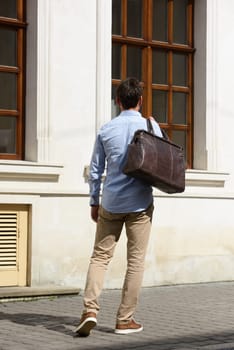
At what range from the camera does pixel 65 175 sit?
422 inches

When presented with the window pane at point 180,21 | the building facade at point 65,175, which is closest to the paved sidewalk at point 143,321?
the building facade at point 65,175

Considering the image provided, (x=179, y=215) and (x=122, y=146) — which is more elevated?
(x=122, y=146)

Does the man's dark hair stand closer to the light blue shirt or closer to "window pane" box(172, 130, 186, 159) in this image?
the light blue shirt

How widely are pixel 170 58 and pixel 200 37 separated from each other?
0.51 meters

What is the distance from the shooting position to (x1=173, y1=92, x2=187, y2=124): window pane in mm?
12273

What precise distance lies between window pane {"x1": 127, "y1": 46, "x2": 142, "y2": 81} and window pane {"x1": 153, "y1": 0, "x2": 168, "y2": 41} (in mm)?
363

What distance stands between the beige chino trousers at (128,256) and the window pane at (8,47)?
11.3ft

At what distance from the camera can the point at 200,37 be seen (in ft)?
40.4

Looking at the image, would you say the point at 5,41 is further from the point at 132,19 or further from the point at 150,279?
the point at 150,279

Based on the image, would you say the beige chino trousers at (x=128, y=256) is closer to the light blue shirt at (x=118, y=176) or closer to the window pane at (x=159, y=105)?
the light blue shirt at (x=118, y=176)

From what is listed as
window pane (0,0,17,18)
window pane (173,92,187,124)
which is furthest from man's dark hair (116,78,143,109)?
window pane (173,92,187,124)

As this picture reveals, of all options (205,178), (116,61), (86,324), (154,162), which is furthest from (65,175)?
(86,324)

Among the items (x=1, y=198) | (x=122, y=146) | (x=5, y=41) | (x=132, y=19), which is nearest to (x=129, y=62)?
(x=132, y=19)

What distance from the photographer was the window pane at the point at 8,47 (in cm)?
1060
